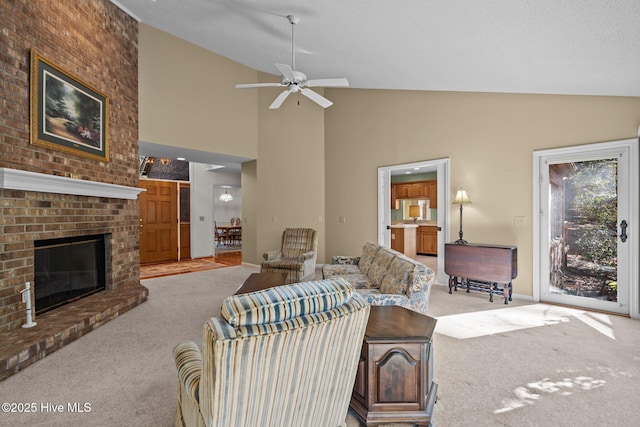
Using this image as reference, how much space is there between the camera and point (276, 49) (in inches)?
184

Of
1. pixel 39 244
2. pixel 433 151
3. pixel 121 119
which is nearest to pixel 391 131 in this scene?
pixel 433 151

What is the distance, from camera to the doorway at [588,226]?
3.37m

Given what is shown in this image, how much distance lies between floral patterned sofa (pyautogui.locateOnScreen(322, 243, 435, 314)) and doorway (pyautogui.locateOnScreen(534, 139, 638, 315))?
2280 millimetres

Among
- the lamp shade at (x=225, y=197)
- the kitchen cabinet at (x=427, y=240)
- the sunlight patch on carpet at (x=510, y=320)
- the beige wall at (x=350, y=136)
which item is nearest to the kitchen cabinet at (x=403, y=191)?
the kitchen cabinet at (x=427, y=240)

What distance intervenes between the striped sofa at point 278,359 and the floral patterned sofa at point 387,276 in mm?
1038

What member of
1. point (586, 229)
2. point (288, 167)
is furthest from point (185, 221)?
point (586, 229)

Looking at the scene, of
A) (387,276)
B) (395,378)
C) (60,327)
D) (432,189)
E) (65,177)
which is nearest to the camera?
(395,378)

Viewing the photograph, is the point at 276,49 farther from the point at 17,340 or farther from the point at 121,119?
the point at 17,340

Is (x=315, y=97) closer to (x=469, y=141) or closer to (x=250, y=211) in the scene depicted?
(x=469, y=141)

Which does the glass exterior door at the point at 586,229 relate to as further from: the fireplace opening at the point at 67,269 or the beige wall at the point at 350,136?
the fireplace opening at the point at 67,269

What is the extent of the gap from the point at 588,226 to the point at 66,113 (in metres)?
5.94

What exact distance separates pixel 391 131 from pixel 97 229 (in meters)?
4.58

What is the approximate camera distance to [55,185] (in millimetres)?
2844

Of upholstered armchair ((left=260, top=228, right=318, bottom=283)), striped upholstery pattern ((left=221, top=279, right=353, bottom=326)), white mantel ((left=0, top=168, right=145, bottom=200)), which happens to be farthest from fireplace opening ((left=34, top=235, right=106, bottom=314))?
striped upholstery pattern ((left=221, top=279, right=353, bottom=326))
